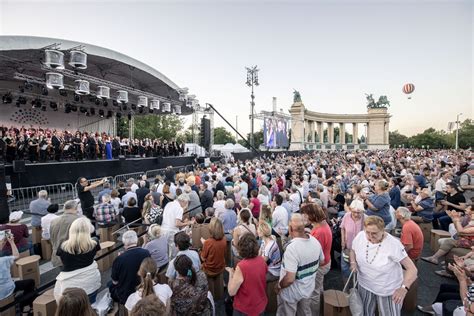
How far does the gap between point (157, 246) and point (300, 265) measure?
6.95 ft

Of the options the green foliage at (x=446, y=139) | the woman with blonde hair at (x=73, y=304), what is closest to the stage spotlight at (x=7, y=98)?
the woman with blonde hair at (x=73, y=304)

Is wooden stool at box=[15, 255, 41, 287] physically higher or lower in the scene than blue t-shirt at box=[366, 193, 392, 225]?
lower

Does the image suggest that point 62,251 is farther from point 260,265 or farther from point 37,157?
point 37,157

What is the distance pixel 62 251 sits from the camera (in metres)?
2.83

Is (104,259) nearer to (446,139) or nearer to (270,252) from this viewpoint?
(270,252)

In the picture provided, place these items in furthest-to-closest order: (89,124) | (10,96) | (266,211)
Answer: (89,124) → (10,96) → (266,211)

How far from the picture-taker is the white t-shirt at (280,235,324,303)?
2551 mm

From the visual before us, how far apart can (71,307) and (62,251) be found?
1219 millimetres

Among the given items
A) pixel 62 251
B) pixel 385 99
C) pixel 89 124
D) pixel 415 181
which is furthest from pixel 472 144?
pixel 62 251

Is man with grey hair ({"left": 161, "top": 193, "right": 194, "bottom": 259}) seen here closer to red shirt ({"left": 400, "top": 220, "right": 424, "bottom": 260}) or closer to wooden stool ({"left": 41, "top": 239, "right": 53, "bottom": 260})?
wooden stool ({"left": 41, "top": 239, "right": 53, "bottom": 260})

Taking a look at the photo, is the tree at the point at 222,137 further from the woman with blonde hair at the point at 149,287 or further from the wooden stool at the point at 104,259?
the woman with blonde hair at the point at 149,287

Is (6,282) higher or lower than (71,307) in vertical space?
lower

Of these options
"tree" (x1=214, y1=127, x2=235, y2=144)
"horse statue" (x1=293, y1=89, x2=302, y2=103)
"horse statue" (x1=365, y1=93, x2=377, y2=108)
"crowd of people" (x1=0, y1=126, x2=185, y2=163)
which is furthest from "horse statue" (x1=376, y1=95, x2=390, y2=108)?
"crowd of people" (x1=0, y1=126, x2=185, y2=163)

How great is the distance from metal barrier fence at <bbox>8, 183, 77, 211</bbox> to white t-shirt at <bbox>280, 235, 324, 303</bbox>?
9.24m
